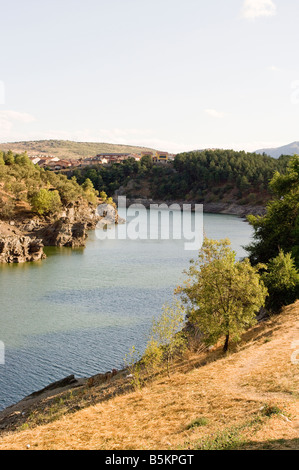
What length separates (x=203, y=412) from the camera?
17266 millimetres

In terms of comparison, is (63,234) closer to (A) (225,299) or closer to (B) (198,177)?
(A) (225,299)

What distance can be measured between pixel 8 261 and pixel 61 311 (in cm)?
2805

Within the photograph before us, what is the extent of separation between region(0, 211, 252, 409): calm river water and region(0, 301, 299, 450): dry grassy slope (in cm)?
974

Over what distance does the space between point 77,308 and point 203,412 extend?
93.4ft

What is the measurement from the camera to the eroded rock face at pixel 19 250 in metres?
68.2

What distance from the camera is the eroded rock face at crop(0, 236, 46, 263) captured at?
6825 cm

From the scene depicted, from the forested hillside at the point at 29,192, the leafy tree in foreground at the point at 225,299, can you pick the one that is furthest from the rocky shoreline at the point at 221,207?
the leafy tree in foreground at the point at 225,299

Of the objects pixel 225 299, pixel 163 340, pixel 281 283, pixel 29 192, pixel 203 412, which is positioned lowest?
pixel 203 412

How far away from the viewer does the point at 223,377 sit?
21109 millimetres

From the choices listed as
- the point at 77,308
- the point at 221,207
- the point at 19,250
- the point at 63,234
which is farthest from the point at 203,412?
the point at 221,207

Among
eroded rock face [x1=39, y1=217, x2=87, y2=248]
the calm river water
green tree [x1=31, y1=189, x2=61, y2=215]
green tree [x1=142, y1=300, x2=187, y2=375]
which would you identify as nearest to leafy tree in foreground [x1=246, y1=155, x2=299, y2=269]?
the calm river water

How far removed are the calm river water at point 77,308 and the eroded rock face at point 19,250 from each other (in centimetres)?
220
